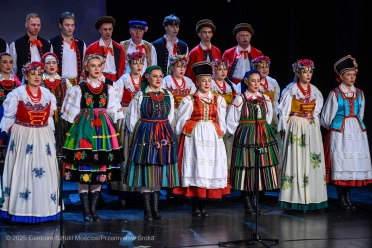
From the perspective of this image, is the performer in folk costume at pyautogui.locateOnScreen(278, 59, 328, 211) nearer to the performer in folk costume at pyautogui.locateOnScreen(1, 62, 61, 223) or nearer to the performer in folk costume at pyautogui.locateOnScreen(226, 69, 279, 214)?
the performer in folk costume at pyautogui.locateOnScreen(226, 69, 279, 214)

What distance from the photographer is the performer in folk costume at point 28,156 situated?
6648 mm

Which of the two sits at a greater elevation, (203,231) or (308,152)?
(308,152)

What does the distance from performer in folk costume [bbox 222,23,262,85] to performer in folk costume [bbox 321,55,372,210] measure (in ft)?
3.86

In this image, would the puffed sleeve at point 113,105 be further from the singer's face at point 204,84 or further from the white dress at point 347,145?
the white dress at point 347,145

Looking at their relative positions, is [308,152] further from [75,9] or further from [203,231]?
[75,9]

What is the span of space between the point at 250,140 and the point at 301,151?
651mm

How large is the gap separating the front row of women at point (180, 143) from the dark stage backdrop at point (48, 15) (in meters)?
2.03

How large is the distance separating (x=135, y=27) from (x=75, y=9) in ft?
4.11

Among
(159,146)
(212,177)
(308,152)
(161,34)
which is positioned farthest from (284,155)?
(161,34)

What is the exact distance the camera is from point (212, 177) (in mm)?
7090

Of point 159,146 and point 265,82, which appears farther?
point 265,82

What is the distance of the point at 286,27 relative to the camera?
9.67 m

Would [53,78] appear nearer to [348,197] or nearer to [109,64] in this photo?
[109,64]

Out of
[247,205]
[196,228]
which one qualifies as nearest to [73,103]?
[196,228]
